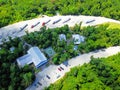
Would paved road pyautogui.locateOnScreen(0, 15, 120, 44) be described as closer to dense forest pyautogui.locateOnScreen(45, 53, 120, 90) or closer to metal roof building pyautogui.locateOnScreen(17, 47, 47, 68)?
metal roof building pyautogui.locateOnScreen(17, 47, 47, 68)

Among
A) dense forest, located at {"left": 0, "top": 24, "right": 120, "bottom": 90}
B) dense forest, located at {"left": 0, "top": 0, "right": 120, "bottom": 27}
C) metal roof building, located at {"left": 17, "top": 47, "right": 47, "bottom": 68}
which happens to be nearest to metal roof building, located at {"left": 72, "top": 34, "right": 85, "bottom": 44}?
dense forest, located at {"left": 0, "top": 24, "right": 120, "bottom": 90}

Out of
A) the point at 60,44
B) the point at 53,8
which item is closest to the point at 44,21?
the point at 53,8

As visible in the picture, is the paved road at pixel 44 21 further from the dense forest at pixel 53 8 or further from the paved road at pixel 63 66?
the paved road at pixel 63 66

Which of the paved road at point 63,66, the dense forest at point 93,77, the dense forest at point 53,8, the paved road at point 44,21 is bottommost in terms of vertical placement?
the paved road at point 63,66

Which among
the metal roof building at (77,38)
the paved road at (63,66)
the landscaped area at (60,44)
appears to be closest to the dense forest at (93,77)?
the landscaped area at (60,44)

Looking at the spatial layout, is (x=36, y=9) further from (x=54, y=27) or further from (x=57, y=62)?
(x=57, y=62)
